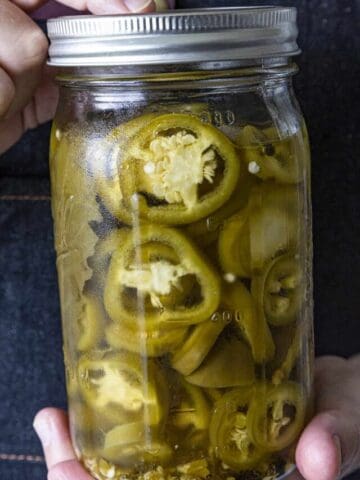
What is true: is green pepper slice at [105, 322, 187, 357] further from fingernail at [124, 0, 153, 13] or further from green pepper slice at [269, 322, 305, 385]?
fingernail at [124, 0, 153, 13]

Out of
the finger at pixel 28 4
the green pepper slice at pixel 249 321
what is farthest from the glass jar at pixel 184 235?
the finger at pixel 28 4

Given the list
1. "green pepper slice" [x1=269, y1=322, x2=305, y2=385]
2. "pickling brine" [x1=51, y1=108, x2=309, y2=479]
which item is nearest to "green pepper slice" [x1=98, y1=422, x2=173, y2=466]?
"pickling brine" [x1=51, y1=108, x2=309, y2=479]

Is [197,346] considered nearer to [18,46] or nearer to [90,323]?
[90,323]

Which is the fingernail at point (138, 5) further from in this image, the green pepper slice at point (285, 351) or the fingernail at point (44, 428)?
the fingernail at point (44, 428)

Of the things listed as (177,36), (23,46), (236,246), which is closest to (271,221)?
(236,246)

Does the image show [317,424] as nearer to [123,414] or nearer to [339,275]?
[123,414]

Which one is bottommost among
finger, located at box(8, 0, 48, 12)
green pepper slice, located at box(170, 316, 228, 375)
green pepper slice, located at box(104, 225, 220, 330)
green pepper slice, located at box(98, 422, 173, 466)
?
green pepper slice, located at box(98, 422, 173, 466)
